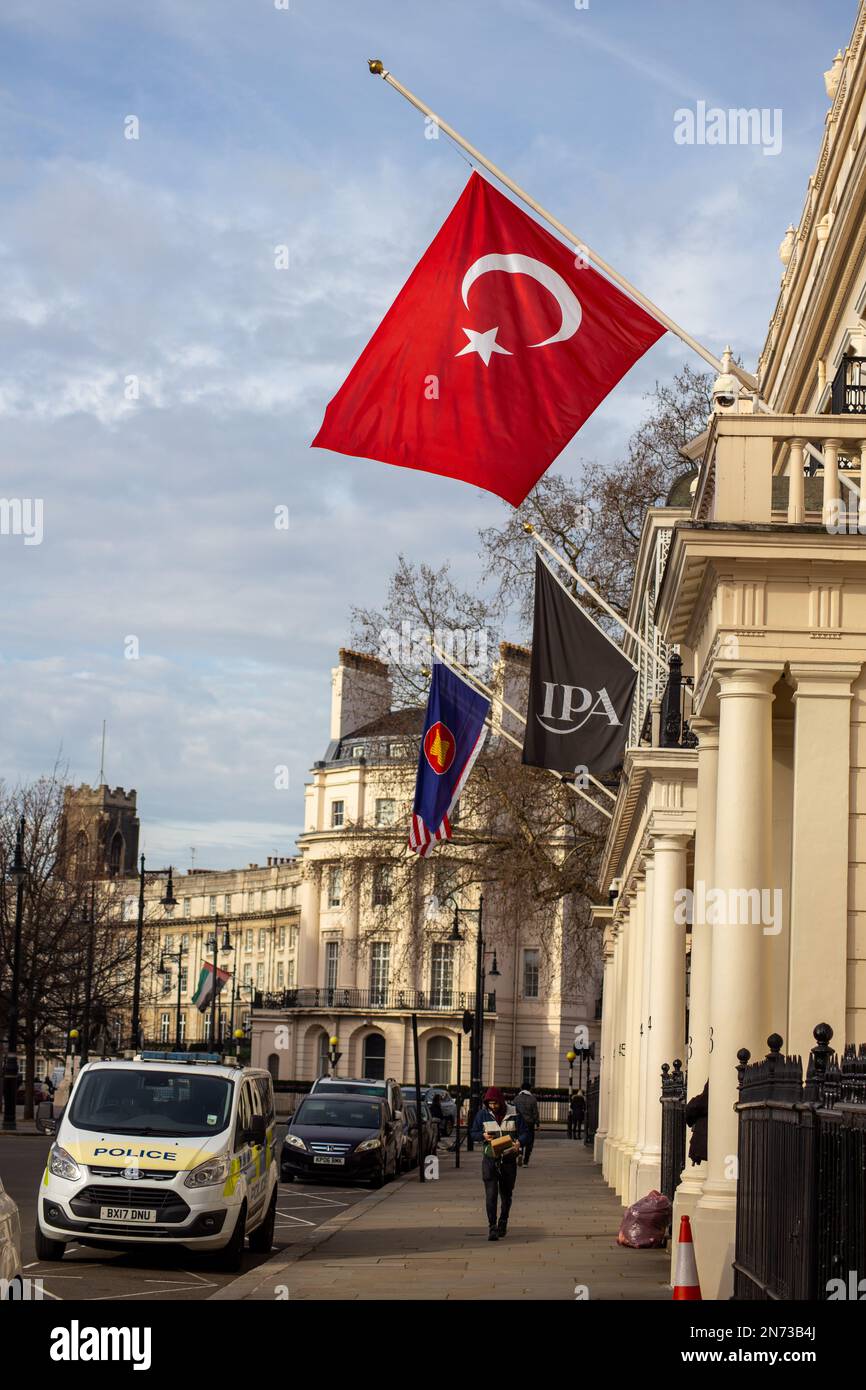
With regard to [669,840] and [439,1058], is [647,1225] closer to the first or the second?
[669,840]

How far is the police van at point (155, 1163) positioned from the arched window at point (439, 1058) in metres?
84.0

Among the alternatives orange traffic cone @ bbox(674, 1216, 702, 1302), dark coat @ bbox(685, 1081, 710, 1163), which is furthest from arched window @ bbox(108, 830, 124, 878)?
orange traffic cone @ bbox(674, 1216, 702, 1302)

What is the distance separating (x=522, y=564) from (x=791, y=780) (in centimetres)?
2254

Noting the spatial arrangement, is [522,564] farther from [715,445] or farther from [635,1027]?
[715,445]

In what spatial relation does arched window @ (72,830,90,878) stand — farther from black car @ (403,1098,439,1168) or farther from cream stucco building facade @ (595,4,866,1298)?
cream stucco building facade @ (595,4,866,1298)

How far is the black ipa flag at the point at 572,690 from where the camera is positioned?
73.8 feet

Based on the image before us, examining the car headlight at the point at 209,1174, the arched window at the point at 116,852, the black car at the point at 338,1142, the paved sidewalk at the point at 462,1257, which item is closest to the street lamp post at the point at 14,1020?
the black car at the point at 338,1142

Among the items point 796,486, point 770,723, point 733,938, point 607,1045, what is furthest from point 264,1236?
point 607,1045

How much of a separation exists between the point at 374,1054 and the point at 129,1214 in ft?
294

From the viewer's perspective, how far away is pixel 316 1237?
20859 millimetres

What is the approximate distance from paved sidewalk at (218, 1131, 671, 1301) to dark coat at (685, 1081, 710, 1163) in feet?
3.56

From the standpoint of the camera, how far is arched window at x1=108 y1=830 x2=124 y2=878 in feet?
579

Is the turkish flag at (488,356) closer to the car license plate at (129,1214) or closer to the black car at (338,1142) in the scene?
the car license plate at (129,1214)
